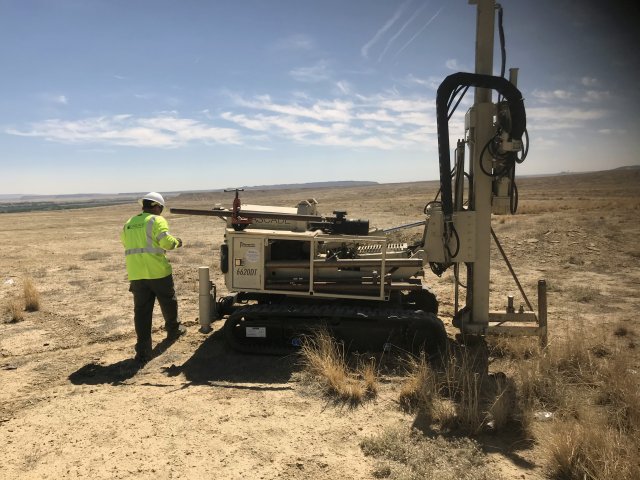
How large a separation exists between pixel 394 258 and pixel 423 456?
10.2 feet

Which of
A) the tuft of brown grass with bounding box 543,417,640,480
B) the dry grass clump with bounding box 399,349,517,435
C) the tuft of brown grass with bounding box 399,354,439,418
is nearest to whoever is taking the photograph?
the tuft of brown grass with bounding box 543,417,640,480

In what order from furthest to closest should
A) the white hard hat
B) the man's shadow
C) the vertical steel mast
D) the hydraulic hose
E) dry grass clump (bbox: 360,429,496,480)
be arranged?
the white hard hat → the vertical steel mast → the man's shadow → the hydraulic hose → dry grass clump (bbox: 360,429,496,480)

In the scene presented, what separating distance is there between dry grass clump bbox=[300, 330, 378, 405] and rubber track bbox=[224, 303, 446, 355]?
0.94ft

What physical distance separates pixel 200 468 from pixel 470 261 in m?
4.27

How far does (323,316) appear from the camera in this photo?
6406 mm

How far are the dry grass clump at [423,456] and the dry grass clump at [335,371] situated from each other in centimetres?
90

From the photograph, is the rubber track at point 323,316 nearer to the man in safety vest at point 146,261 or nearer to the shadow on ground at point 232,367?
the shadow on ground at point 232,367

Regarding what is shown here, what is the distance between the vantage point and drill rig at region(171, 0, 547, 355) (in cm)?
611

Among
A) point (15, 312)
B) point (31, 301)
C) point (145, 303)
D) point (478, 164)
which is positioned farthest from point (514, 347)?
point (31, 301)

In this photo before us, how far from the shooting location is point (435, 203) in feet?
21.7

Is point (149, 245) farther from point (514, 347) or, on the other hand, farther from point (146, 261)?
point (514, 347)

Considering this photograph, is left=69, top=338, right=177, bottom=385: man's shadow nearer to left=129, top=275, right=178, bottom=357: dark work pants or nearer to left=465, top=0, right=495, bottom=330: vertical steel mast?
left=129, top=275, right=178, bottom=357: dark work pants

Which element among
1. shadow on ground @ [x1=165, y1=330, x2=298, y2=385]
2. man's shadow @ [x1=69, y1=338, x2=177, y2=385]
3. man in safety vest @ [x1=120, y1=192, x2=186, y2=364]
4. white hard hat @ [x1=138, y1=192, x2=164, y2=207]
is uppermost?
white hard hat @ [x1=138, y1=192, x2=164, y2=207]

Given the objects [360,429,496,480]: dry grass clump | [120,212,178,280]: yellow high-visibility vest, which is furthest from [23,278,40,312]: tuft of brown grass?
[360,429,496,480]: dry grass clump
